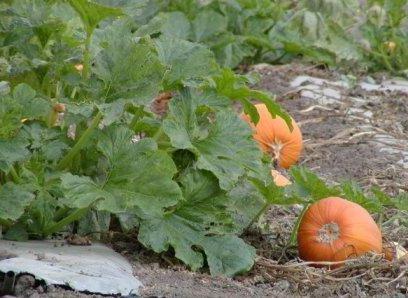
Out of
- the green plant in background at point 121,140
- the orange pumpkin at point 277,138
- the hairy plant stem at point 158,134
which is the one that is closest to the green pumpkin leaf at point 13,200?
the green plant in background at point 121,140

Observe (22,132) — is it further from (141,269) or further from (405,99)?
(405,99)

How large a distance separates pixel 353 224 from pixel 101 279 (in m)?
1.07

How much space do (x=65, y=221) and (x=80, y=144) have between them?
251mm

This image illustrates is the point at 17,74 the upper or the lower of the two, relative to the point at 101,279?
upper

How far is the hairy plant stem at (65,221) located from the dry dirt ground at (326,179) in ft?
0.78

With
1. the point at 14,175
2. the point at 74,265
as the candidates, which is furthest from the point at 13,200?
the point at 74,265

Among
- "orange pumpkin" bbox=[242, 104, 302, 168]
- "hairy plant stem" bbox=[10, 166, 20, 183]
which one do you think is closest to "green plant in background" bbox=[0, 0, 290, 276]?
"hairy plant stem" bbox=[10, 166, 20, 183]

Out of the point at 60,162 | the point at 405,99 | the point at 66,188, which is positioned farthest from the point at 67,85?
the point at 405,99

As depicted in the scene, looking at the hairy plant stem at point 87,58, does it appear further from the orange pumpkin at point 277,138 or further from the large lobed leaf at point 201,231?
the orange pumpkin at point 277,138

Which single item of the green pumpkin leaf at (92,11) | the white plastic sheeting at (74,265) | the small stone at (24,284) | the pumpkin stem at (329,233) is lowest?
the pumpkin stem at (329,233)

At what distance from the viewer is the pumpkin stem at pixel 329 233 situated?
149 inches

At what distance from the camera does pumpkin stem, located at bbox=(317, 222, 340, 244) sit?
3.78 meters

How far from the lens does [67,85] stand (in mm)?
3832

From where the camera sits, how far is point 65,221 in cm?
342
